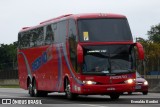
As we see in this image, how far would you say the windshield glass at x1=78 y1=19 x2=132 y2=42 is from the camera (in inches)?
943

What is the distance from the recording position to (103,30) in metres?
24.2

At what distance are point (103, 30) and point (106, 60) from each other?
1.29 meters

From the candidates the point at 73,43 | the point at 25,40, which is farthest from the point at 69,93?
the point at 25,40

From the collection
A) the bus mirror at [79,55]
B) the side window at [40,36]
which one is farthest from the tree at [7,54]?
the bus mirror at [79,55]

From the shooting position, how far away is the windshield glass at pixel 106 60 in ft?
77.9

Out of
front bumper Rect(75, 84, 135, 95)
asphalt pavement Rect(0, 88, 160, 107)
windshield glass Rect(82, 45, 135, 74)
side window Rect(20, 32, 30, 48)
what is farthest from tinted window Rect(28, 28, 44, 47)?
front bumper Rect(75, 84, 135, 95)

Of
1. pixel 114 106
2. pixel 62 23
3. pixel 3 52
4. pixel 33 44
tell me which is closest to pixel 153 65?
pixel 33 44

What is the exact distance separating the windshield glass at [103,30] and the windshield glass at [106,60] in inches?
15.6

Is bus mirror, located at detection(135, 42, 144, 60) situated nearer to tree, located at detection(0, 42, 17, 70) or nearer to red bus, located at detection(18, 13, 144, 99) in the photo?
red bus, located at detection(18, 13, 144, 99)

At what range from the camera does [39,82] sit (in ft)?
102

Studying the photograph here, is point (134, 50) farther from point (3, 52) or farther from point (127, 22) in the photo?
point (3, 52)

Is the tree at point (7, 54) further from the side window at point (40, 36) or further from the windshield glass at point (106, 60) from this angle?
the windshield glass at point (106, 60)

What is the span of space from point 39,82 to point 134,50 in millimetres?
8093

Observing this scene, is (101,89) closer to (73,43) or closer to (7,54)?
(73,43)
